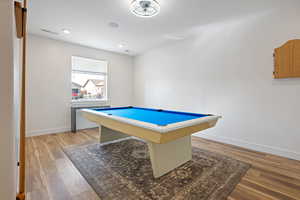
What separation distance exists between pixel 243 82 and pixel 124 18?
2661 mm

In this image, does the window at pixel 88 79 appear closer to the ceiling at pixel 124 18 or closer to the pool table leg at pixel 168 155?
the ceiling at pixel 124 18

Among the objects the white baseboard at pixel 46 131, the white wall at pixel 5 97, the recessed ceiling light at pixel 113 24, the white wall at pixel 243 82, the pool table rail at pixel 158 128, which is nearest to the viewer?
the white wall at pixel 5 97

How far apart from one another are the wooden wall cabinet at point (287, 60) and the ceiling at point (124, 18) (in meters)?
0.72

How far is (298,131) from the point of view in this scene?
89.2 inches

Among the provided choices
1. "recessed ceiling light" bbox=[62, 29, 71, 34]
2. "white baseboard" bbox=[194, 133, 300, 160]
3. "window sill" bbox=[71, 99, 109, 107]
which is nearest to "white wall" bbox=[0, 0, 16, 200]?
"recessed ceiling light" bbox=[62, 29, 71, 34]

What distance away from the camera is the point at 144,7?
221 centimetres

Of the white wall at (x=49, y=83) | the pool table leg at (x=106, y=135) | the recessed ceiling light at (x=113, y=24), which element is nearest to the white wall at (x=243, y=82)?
the recessed ceiling light at (x=113, y=24)

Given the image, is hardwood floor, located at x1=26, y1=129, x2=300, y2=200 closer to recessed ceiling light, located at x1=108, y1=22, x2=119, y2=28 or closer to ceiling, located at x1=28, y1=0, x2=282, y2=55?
ceiling, located at x1=28, y1=0, x2=282, y2=55

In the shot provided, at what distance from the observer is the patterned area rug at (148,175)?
4.84 ft

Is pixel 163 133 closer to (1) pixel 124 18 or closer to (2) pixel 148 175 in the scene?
(2) pixel 148 175

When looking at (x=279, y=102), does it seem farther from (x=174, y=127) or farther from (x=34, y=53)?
(x=34, y=53)

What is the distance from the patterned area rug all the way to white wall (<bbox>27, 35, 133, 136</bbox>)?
5.47ft

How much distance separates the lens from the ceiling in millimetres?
2240

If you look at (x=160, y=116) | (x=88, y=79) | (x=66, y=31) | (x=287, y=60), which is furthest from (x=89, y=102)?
(x=287, y=60)
